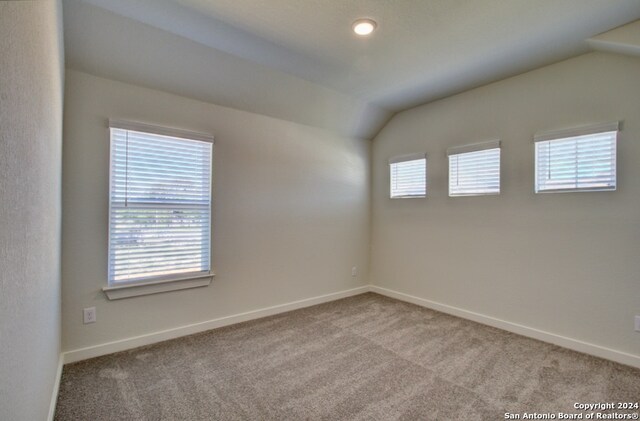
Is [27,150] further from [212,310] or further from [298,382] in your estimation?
[212,310]

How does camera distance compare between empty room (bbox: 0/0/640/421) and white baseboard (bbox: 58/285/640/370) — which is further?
white baseboard (bbox: 58/285/640/370)

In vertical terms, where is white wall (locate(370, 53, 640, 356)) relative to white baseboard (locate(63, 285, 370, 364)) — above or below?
above

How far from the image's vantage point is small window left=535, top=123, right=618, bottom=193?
96.9 inches

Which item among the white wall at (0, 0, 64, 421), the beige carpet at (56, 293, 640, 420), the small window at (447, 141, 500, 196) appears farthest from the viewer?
the small window at (447, 141, 500, 196)

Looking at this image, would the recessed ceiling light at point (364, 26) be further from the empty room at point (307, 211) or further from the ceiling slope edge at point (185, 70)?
the ceiling slope edge at point (185, 70)

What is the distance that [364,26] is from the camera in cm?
221

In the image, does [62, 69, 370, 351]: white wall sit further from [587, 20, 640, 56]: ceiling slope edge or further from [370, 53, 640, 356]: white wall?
[587, 20, 640, 56]: ceiling slope edge

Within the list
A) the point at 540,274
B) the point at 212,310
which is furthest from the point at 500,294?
the point at 212,310

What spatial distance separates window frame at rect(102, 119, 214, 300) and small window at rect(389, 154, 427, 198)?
2.38 m

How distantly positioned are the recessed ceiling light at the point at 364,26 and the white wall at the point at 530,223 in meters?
1.69

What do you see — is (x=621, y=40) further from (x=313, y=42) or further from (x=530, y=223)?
(x=313, y=42)

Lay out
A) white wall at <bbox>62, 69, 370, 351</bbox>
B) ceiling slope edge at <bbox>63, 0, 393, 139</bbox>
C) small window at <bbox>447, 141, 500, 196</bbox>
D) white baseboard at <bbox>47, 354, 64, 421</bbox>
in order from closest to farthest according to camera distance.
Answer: white baseboard at <bbox>47, 354, 64, 421</bbox>, ceiling slope edge at <bbox>63, 0, 393, 139</bbox>, white wall at <bbox>62, 69, 370, 351</bbox>, small window at <bbox>447, 141, 500, 196</bbox>

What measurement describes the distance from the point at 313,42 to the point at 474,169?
215cm

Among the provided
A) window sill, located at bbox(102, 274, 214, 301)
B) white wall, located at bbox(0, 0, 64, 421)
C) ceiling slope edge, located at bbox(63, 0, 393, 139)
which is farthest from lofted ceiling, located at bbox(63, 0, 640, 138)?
window sill, located at bbox(102, 274, 214, 301)
